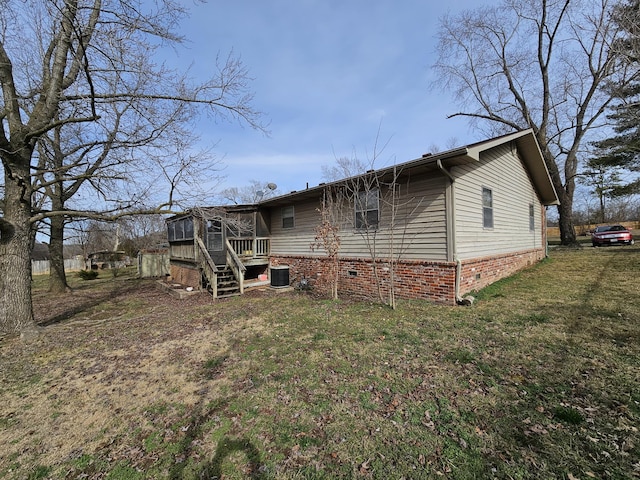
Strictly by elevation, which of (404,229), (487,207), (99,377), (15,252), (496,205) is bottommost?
(99,377)

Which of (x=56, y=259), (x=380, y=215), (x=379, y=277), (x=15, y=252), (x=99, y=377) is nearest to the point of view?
(x=99, y=377)

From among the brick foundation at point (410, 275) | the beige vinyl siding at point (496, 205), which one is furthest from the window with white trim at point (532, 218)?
the brick foundation at point (410, 275)

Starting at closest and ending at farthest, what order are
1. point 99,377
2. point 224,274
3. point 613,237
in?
1. point 99,377
2. point 224,274
3. point 613,237

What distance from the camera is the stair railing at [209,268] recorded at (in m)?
8.81

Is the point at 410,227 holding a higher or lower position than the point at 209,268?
higher

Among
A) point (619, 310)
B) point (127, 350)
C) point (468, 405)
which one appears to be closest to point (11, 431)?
point (127, 350)

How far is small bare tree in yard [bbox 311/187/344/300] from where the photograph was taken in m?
7.95

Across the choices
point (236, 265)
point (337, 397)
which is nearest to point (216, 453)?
point (337, 397)

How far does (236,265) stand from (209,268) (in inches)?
35.9

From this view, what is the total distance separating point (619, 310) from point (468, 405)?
485cm

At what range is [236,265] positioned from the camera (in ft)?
32.9

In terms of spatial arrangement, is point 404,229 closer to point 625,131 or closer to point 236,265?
point 236,265

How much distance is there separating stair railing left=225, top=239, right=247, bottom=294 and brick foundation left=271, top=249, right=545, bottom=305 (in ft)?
6.55

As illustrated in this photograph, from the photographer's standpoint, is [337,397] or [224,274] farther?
[224,274]
